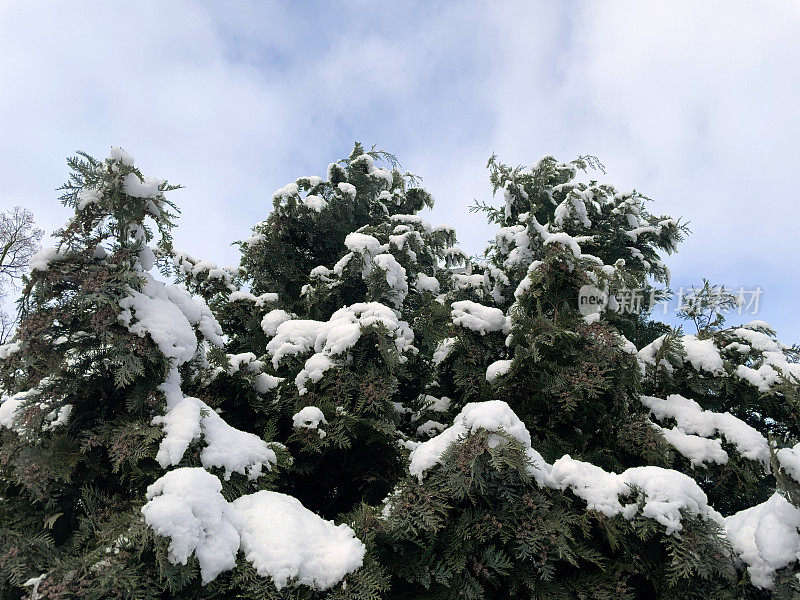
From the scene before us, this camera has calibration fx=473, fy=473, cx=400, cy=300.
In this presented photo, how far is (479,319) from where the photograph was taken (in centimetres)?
423

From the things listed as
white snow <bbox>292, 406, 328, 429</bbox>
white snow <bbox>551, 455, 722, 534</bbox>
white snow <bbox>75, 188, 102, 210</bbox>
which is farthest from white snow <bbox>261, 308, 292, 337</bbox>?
white snow <bbox>551, 455, 722, 534</bbox>

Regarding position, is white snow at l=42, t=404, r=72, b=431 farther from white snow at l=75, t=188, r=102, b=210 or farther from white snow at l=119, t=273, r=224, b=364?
white snow at l=75, t=188, r=102, b=210

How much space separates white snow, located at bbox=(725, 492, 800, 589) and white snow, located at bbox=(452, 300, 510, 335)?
217cm

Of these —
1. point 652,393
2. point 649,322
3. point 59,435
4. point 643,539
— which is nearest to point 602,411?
point 652,393

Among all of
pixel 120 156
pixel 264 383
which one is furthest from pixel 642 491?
pixel 120 156

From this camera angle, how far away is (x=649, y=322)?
659 centimetres

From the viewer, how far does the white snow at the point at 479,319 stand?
418 centimetres

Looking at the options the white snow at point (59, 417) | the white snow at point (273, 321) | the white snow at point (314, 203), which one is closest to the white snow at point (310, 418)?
the white snow at point (59, 417)

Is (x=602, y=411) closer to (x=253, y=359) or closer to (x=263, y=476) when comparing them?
(x=263, y=476)

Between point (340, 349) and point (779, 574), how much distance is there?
2932mm

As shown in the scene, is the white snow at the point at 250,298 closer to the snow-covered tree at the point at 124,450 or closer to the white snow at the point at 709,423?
the snow-covered tree at the point at 124,450

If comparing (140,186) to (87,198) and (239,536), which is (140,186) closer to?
(87,198)

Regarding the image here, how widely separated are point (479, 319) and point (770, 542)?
7.89ft

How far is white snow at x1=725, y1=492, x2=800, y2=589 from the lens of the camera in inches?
98.7
